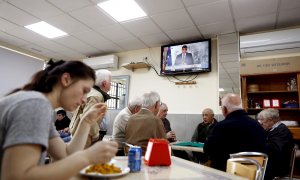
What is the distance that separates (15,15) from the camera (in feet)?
12.5

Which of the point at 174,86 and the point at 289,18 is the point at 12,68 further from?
the point at 289,18

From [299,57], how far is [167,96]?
259 cm

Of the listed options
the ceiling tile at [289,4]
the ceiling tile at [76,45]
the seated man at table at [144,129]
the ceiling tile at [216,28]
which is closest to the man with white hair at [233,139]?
the seated man at table at [144,129]

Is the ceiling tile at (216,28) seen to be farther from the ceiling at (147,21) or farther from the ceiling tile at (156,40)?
the ceiling tile at (156,40)

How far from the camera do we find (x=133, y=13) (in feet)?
12.0

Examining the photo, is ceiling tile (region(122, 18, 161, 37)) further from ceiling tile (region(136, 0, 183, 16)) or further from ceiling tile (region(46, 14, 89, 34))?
ceiling tile (region(46, 14, 89, 34))

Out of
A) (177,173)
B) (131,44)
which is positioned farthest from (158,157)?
(131,44)

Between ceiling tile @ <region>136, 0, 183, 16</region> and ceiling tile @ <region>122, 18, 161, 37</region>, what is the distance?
331 millimetres

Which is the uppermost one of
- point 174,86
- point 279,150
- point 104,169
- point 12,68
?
point 12,68

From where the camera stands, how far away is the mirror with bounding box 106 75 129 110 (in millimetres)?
5480

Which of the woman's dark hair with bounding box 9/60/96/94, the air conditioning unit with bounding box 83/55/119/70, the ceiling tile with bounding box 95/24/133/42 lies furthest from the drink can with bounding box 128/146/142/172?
the air conditioning unit with bounding box 83/55/119/70

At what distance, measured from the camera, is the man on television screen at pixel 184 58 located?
4602mm

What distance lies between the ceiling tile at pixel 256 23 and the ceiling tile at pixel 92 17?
232cm

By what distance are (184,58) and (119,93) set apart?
206cm
